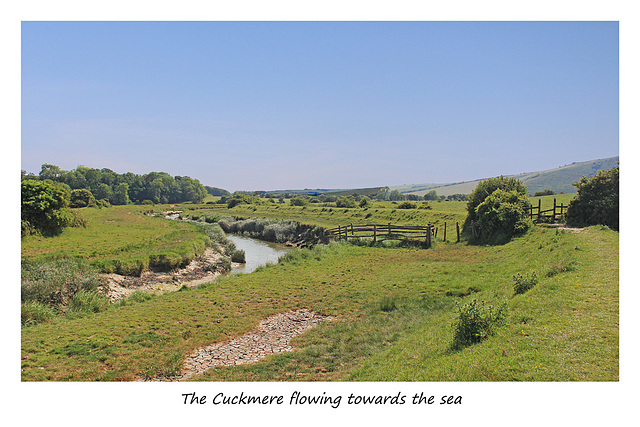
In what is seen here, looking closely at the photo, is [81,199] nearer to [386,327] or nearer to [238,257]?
[238,257]

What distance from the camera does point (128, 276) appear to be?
19.0 m

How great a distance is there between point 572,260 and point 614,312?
18.2ft

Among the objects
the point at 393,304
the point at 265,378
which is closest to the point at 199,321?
the point at 265,378

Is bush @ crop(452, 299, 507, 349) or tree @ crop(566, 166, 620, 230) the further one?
tree @ crop(566, 166, 620, 230)

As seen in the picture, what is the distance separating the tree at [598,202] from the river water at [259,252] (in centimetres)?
2322

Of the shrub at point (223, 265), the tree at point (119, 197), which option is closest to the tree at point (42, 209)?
the shrub at point (223, 265)

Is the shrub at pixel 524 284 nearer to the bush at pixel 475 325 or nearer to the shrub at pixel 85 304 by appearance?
the bush at pixel 475 325

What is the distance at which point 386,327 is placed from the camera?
32.6ft

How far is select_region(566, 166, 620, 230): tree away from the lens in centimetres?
2208

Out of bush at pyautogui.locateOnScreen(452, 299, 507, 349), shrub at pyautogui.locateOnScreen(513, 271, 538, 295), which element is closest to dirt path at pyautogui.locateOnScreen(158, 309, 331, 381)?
bush at pyautogui.locateOnScreen(452, 299, 507, 349)

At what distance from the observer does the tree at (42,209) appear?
28.5 metres

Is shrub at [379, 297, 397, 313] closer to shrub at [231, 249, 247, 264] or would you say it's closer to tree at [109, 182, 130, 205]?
shrub at [231, 249, 247, 264]

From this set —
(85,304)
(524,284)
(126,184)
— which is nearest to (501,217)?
(524,284)

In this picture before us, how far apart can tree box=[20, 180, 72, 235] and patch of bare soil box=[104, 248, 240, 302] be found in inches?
598
